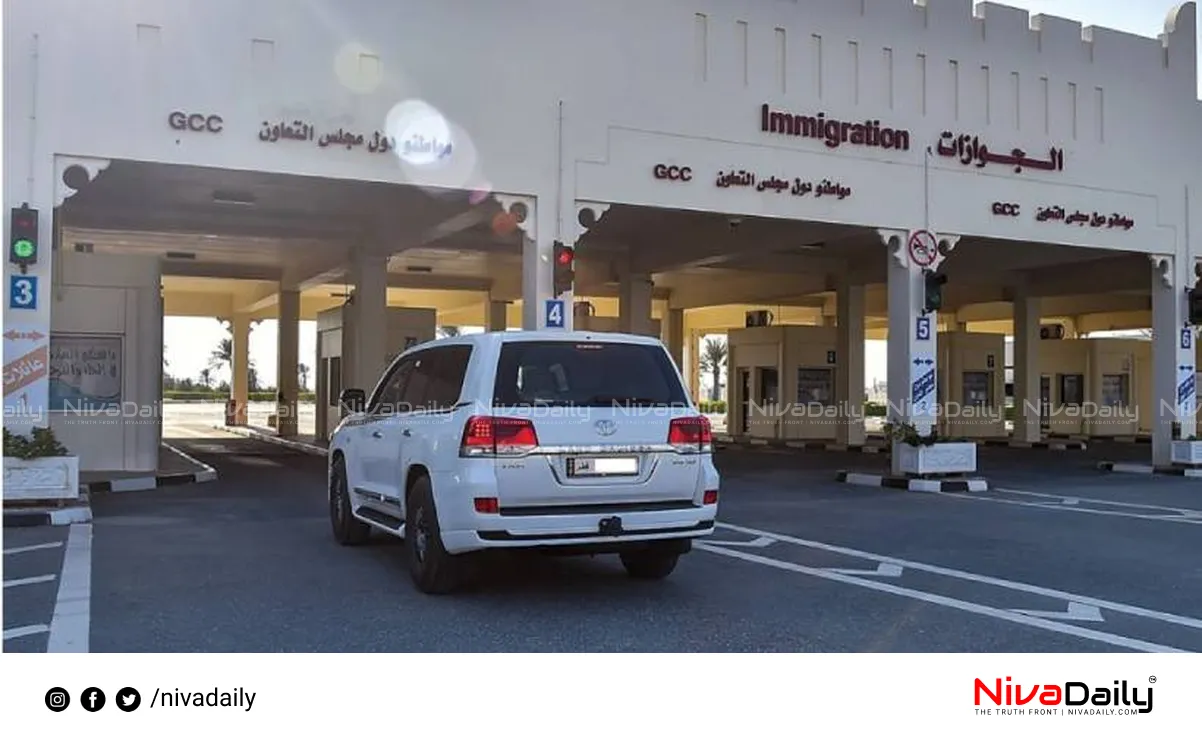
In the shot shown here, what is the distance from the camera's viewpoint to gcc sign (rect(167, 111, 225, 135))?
12922 mm

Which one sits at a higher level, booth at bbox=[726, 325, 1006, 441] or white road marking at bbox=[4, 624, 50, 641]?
booth at bbox=[726, 325, 1006, 441]

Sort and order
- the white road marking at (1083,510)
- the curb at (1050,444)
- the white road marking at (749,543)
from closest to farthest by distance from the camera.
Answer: the white road marking at (749,543) < the white road marking at (1083,510) < the curb at (1050,444)

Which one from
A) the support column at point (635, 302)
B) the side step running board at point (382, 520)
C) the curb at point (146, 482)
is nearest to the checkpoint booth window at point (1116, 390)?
the support column at point (635, 302)

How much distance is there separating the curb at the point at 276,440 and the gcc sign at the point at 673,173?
31.6ft

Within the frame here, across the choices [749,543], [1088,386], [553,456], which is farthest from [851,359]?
[553,456]

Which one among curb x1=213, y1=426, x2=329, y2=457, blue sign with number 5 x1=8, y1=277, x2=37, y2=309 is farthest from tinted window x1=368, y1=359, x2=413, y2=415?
curb x1=213, y1=426, x2=329, y2=457

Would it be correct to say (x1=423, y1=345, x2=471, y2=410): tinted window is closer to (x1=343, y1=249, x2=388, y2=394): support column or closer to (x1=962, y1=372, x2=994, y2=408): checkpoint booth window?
(x1=343, y1=249, x2=388, y2=394): support column

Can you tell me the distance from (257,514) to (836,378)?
19.0m

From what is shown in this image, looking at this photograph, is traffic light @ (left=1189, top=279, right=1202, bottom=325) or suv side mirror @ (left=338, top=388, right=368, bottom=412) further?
traffic light @ (left=1189, top=279, right=1202, bottom=325)

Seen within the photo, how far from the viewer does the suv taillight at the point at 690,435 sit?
7.68 meters

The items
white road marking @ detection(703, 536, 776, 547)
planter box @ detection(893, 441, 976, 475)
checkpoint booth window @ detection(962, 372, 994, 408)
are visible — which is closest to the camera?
white road marking @ detection(703, 536, 776, 547)
